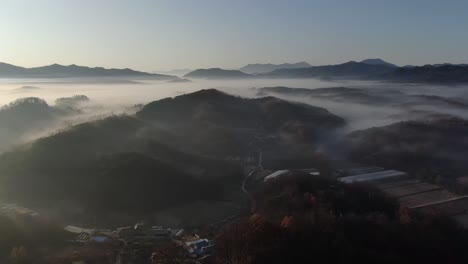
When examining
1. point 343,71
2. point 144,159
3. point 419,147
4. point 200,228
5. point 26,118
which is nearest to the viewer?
point 200,228

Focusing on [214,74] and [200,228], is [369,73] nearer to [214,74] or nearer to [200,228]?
[214,74]

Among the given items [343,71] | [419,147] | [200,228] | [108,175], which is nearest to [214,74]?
[343,71]

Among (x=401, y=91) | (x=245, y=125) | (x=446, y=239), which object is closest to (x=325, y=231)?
(x=446, y=239)

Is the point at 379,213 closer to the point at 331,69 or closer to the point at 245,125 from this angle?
the point at 245,125

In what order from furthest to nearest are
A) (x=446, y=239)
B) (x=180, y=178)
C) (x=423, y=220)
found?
(x=180, y=178) < (x=423, y=220) < (x=446, y=239)

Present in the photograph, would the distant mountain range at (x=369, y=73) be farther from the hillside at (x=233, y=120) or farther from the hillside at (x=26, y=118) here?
the hillside at (x=26, y=118)

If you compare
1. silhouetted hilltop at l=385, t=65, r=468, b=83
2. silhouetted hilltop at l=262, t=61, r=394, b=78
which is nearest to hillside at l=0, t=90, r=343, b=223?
silhouetted hilltop at l=385, t=65, r=468, b=83

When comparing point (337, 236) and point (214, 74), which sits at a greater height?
point (214, 74)

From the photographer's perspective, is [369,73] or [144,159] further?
[369,73]

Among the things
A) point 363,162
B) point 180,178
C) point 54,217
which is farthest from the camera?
point 363,162

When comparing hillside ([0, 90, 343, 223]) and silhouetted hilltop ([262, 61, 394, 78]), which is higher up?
silhouetted hilltop ([262, 61, 394, 78])

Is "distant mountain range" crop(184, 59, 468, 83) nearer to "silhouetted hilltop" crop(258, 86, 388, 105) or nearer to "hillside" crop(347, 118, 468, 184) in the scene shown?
"silhouetted hilltop" crop(258, 86, 388, 105)
